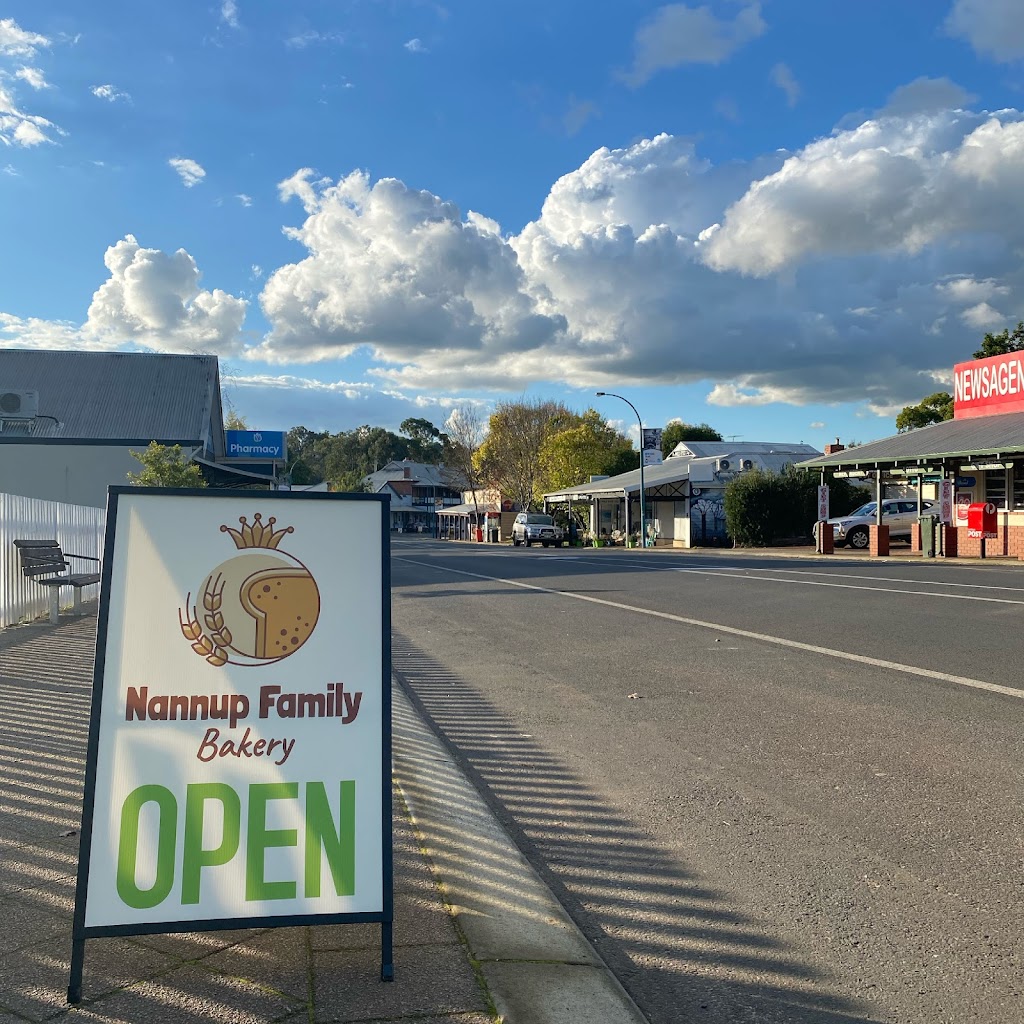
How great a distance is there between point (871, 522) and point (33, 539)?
2979 centimetres

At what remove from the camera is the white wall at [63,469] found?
4597 centimetres

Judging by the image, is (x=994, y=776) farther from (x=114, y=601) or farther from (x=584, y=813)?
(x=114, y=601)

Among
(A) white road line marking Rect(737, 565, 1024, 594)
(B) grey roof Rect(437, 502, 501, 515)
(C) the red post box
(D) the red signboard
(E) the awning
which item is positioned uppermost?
(D) the red signboard

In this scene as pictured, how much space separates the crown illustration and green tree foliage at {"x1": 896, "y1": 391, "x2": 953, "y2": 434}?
70.1m

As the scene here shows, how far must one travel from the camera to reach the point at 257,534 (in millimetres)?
3377

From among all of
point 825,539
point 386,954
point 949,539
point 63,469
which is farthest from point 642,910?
point 63,469

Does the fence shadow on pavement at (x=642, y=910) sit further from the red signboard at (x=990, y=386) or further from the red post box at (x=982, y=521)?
the red signboard at (x=990, y=386)

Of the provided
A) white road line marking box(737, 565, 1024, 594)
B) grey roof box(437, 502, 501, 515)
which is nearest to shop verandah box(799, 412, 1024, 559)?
white road line marking box(737, 565, 1024, 594)

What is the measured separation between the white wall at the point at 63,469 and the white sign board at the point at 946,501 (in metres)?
A: 33.8

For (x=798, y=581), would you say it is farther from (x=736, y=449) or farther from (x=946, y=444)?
(x=736, y=449)

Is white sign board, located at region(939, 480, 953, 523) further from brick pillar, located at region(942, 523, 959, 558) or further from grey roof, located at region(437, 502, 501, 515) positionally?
grey roof, located at region(437, 502, 501, 515)

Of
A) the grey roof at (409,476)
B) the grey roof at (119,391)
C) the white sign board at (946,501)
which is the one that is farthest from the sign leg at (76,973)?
the grey roof at (409,476)

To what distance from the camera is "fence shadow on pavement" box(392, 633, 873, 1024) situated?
3.18 meters

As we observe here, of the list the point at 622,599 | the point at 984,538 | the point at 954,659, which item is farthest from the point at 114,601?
the point at 984,538
